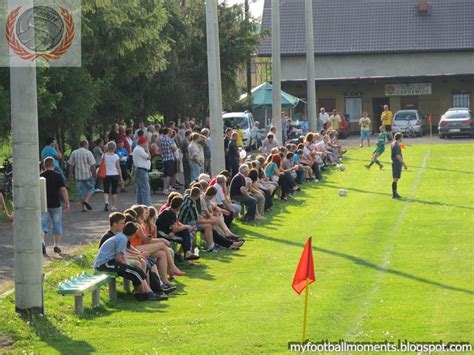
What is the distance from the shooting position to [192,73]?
56.1 meters

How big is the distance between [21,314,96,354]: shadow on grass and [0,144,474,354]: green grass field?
2 cm

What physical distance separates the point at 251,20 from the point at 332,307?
45.7 metres

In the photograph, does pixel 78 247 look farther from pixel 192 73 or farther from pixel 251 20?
pixel 251 20

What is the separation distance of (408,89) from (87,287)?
60.1 metres

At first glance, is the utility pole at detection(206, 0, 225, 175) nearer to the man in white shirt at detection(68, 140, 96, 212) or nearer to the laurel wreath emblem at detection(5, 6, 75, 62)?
the man in white shirt at detection(68, 140, 96, 212)

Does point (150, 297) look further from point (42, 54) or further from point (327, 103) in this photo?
point (327, 103)

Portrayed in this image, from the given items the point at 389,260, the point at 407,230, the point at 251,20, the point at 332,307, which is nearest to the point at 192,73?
the point at 251,20

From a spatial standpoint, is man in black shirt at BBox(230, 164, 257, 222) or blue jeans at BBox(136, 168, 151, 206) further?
blue jeans at BBox(136, 168, 151, 206)

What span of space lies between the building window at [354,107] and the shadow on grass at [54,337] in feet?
195

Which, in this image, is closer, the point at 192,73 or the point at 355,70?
the point at 192,73

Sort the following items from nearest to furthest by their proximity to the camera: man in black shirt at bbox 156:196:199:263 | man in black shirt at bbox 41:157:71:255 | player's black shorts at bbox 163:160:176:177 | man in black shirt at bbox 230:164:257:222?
man in black shirt at bbox 156:196:199:263 < man in black shirt at bbox 41:157:71:255 < man in black shirt at bbox 230:164:257:222 < player's black shorts at bbox 163:160:176:177

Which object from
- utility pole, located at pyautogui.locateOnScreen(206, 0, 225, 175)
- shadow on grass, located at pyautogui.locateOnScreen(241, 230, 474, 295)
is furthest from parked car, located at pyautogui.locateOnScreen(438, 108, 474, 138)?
shadow on grass, located at pyautogui.locateOnScreen(241, 230, 474, 295)

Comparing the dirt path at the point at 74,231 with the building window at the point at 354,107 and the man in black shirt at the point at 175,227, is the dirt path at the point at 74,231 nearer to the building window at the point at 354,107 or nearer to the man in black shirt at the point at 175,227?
the man in black shirt at the point at 175,227

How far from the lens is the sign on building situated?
74.9m
